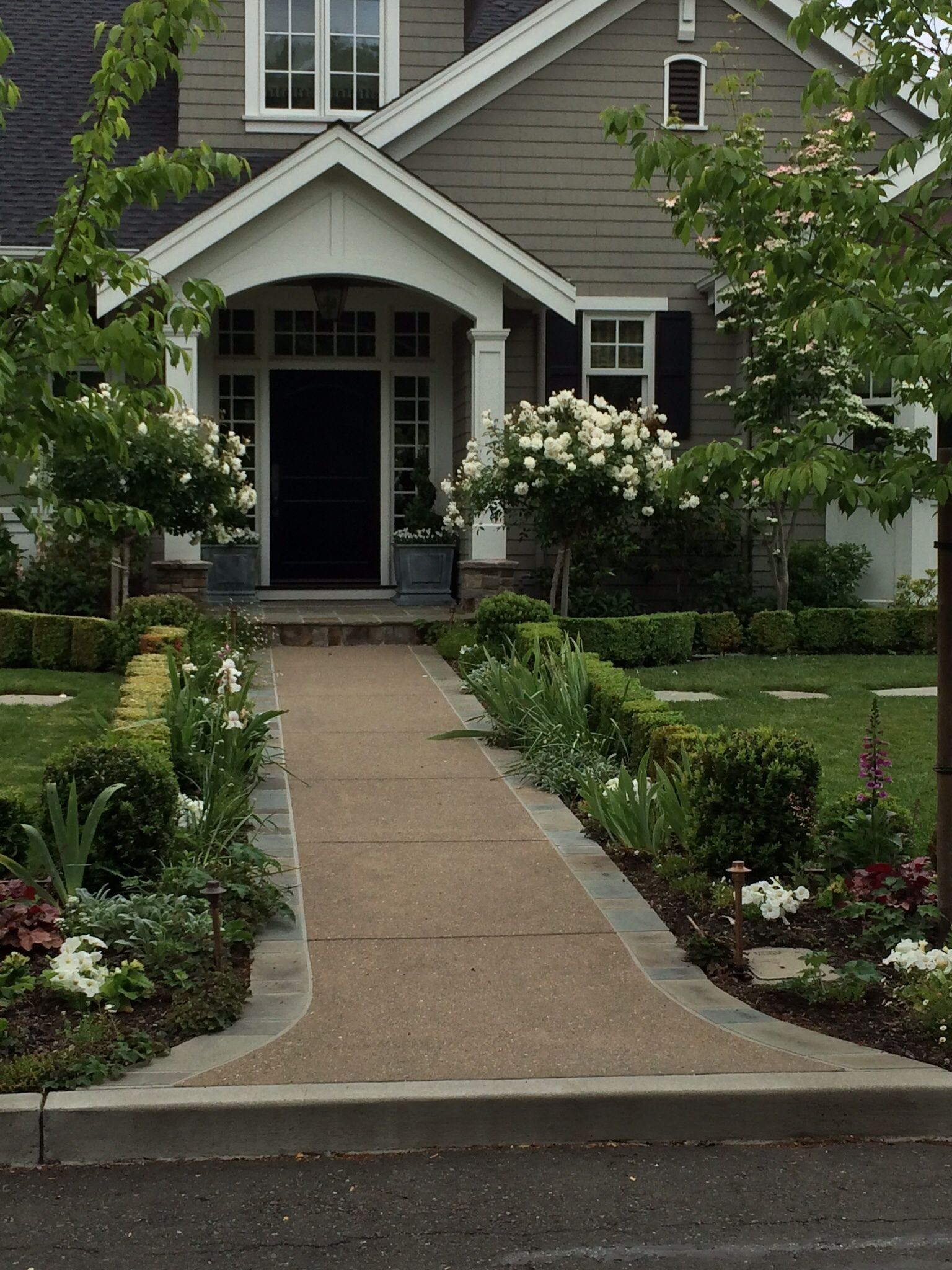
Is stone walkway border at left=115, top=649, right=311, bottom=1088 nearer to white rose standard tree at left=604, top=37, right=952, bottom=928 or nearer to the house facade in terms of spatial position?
white rose standard tree at left=604, top=37, right=952, bottom=928

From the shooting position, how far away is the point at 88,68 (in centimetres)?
1744

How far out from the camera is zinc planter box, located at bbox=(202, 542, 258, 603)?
15359 mm

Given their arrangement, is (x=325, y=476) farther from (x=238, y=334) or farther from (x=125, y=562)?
(x=125, y=562)

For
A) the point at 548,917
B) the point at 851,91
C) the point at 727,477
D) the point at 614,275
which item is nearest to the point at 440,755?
the point at 548,917

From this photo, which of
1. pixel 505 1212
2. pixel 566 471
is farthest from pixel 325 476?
pixel 505 1212

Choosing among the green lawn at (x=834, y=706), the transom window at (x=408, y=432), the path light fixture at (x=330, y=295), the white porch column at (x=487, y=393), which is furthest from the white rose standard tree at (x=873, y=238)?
the transom window at (x=408, y=432)

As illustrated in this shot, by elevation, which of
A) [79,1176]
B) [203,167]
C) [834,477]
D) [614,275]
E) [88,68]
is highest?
[88,68]

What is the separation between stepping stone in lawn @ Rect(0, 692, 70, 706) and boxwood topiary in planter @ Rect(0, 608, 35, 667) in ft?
4.72

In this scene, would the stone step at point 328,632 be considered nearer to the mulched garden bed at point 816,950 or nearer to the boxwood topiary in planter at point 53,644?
the boxwood topiary in planter at point 53,644

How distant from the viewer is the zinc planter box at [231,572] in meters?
15.4

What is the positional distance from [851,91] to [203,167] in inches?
104

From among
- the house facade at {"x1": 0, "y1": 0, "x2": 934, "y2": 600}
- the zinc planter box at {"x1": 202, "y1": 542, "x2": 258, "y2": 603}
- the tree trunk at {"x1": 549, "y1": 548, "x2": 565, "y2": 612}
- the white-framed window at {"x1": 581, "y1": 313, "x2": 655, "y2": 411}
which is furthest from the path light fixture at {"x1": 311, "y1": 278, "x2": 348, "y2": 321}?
the tree trunk at {"x1": 549, "y1": 548, "x2": 565, "y2": 612}

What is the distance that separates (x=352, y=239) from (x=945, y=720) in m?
9.82

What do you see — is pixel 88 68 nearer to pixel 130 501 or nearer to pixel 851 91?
pixel 130 501
